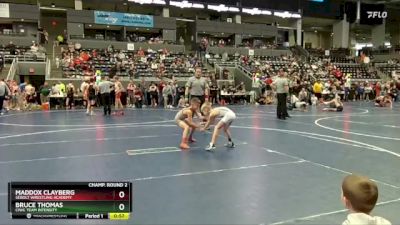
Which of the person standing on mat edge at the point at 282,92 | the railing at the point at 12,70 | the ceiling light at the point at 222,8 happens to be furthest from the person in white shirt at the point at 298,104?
the ceiling light at the point at 222,8

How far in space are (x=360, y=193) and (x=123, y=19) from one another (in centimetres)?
3663

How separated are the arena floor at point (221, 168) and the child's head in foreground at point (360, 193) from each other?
7.13 ft

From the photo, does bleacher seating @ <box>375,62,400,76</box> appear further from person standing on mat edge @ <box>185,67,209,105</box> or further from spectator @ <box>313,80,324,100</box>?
person standing on mat edge @ <box>185,67,209,105</box>

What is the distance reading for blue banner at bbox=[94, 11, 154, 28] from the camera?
35875 millimetres

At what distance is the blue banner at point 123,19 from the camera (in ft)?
118

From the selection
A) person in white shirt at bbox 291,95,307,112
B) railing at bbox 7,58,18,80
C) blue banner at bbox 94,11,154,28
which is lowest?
person in white shirt at bbox 291,95,307,112

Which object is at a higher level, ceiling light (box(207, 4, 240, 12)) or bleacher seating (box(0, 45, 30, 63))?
ceiling light (box(207, 4, 240, 12))

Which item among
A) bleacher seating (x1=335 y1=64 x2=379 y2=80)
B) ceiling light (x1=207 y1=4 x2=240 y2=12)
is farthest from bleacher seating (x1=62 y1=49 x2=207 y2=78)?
bleacher seating (x1=335 y1=64 x2=379 y2=80)

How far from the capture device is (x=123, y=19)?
36938 mm

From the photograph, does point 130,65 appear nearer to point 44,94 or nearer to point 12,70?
point 12,70
